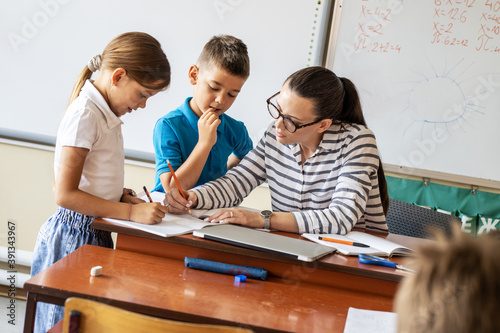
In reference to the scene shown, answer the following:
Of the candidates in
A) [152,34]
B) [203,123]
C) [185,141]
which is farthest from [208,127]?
[152,34]

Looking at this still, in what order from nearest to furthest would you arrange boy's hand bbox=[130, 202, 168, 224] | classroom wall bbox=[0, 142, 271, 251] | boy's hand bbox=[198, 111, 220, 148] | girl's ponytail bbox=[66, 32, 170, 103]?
boy's hand bbox=[130, 202, 168, 224] → girl's ponytail bbox=[66, 32, 170, 103] → boy's hand bbox=[198, 111, 220, 148] → classroom wall bbox=[0, 142, 271, 251]

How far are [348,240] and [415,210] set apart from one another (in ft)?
2.86

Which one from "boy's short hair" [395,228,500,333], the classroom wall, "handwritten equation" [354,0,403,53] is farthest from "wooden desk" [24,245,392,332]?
"handwritten equation" [354,0,403,53]

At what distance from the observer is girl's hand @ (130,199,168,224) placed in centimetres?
147

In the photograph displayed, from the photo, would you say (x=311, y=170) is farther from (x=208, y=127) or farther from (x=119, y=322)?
(x=119, y=322)

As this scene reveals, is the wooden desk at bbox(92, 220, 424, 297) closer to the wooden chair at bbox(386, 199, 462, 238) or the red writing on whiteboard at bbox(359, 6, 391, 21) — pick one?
the wooden chair at bbox(386, 199, 462, 238)

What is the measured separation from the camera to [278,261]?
1.40 meters

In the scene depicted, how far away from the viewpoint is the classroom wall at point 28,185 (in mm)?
2992

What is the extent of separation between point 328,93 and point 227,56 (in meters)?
0.42

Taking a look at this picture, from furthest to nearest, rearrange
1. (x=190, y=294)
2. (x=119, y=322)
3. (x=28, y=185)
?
(x=28, y=185) → (x=190, y=294) → (x=119, y=322)

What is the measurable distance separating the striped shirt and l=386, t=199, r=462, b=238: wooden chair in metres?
0.49

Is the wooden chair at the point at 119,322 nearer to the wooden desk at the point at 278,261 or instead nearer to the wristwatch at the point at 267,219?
the wooden desk at the point at 278,261

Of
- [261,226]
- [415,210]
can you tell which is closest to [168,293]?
[261,226]

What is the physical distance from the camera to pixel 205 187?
1.79 metres
